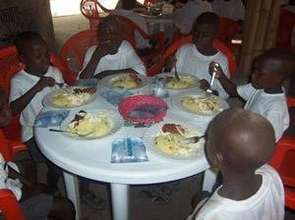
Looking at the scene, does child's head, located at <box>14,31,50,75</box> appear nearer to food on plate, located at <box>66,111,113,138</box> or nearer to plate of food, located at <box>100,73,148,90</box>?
plate of food, located at <box>100,73,148,90</box>

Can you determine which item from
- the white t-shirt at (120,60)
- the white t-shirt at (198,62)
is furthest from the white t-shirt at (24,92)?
the white t-shirt at (198,62)

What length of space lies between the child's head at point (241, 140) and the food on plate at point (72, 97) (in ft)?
3.80

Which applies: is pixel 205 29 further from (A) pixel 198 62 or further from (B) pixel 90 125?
(B) pixel 90 125

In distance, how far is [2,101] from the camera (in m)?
1.81

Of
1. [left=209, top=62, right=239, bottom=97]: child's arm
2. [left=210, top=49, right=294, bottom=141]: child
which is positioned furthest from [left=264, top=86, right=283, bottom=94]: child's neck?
[left=209, top=62, right=239, bottom=97]: child's arm

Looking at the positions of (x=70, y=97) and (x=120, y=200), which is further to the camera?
Result: (x=70, y=97)

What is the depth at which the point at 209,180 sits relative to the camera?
2143 mm

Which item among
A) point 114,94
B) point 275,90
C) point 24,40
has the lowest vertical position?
point 114,94

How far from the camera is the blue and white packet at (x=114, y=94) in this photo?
7.08 feet

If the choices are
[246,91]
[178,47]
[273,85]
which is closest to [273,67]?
[273,85]

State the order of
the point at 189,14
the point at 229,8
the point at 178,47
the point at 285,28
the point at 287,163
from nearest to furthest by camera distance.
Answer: the point at 287,163, the point at 178,47, the point at 189,14, the point at 285,28, the point at 229,8

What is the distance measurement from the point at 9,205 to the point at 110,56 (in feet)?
5.10

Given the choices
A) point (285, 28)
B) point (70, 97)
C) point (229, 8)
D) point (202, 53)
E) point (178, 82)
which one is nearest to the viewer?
point (70, 97)

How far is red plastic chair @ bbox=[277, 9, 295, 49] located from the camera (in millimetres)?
4559
